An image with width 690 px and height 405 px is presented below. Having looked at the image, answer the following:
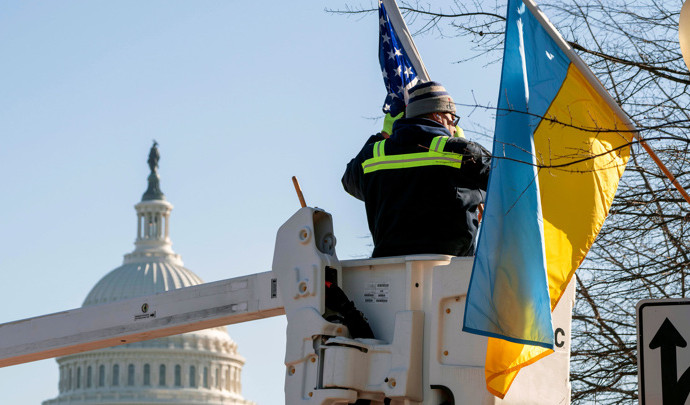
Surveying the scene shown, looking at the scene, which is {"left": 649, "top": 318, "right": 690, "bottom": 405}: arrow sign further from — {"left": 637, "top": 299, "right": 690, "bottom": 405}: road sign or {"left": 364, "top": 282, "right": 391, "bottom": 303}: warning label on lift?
{"left": 364, "top": 282, "right": 391, "bottom": 303}: warning label on lift

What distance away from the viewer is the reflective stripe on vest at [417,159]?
695 cm

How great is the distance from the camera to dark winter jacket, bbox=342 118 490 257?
693 centimetres

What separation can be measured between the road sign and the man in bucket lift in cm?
127

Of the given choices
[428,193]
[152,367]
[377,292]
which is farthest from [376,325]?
[152,367]

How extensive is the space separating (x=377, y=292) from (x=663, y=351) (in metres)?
1.49

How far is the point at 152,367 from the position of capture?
422 feet

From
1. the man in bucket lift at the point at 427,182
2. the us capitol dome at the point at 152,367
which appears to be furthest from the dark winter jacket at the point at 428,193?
the us capitol dome at the point at 152,367

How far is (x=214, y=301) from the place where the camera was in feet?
24.4

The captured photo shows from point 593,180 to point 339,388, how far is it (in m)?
1.42

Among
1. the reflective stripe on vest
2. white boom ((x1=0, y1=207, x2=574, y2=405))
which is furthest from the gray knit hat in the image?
white boom ((x1=0, y1=207, x2=574, y2=405))

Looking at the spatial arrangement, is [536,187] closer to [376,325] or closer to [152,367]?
[376,325]

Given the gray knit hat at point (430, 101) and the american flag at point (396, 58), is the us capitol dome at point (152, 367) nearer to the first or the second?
the american flag at point (396, 58)

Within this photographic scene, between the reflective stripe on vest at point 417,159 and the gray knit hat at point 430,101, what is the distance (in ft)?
0.73

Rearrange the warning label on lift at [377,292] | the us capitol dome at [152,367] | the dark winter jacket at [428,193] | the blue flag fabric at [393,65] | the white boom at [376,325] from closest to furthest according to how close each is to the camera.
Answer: the white boom at [376,325], the warning label on lift at [377,292], the dark winter jacket at [428,193], the blue flag fabric at [393,65], the us capitol dome at [152,367]
